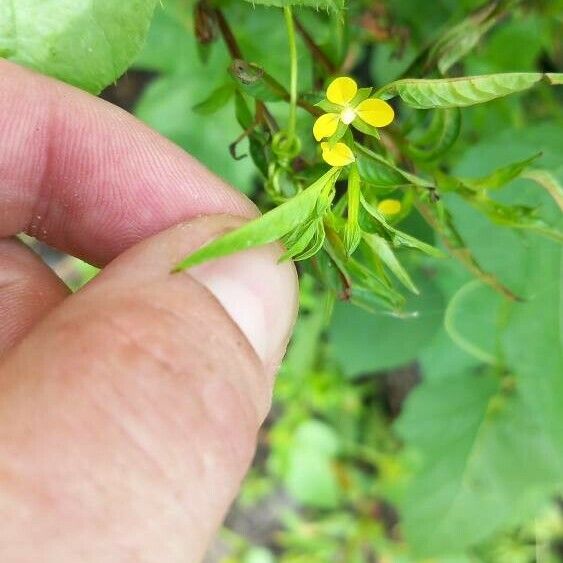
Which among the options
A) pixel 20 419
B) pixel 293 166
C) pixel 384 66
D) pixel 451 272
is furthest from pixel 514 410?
pixel 20 419

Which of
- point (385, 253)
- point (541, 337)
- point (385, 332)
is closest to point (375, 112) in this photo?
point (385, 253)

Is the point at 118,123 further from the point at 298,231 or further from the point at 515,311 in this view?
the point at 515,311

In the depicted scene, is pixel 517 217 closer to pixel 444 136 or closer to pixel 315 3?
pixel 444 136

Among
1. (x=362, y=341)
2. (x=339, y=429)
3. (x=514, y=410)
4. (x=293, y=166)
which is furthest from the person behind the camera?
(x=339, y=429)

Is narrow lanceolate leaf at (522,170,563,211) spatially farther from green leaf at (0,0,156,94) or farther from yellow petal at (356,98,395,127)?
green leaf at (0,0,156,94)

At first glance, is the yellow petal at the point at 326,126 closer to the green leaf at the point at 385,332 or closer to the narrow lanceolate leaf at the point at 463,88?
the narrow lanceolate leaf at the point at 463,88

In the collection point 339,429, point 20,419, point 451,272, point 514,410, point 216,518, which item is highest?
point 20,419
